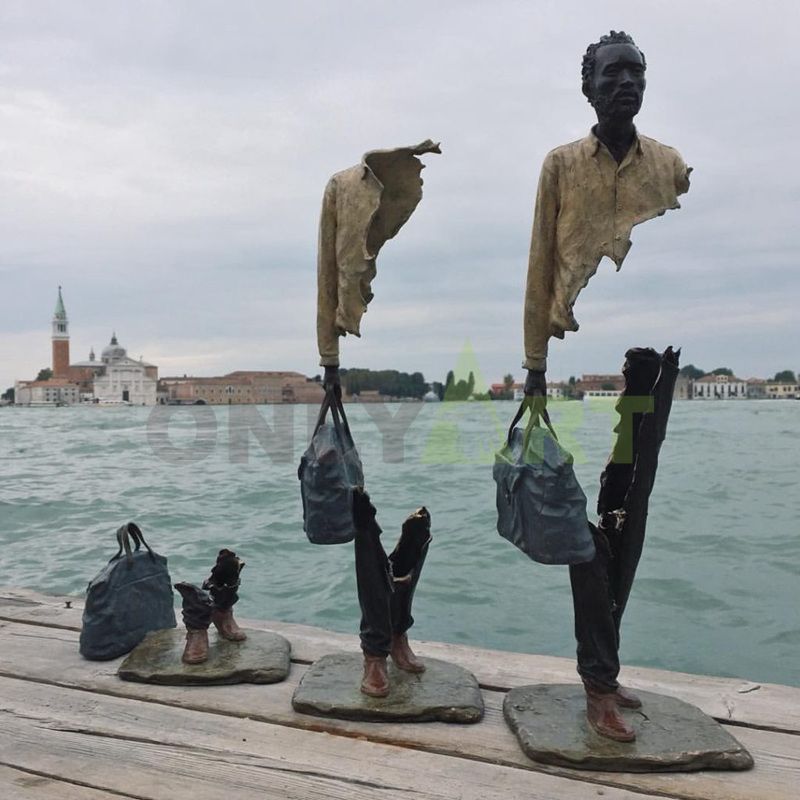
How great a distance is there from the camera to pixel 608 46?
7.57ft

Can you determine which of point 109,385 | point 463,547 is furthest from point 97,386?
point 463,547

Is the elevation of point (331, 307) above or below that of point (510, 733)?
above

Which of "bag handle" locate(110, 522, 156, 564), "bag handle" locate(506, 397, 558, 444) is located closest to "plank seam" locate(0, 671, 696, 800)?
"bag handle" locate(110, 522, 156, 564)

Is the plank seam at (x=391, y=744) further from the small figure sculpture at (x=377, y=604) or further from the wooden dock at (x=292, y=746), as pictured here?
the small figure sculpture at (x=377, y=604)

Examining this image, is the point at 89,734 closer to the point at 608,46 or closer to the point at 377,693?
the point at 377,693

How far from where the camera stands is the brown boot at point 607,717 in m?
2.46

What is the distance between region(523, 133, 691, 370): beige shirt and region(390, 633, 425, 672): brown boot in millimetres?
1413

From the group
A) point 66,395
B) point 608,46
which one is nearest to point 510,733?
point 608,46

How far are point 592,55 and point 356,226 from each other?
0.95m

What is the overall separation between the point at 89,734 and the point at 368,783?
3.38 ft

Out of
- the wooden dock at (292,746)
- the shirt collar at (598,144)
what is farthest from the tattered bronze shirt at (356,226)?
the wooden dock at (292,746)

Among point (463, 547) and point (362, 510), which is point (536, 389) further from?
point (463, 547)

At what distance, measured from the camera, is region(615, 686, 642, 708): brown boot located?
8.82 feet

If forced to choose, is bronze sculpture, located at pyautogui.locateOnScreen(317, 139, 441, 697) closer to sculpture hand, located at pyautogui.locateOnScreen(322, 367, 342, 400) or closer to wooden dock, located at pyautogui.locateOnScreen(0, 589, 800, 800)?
sculpture hand, located at pyautogui.locateOnScreen(322, 367, 342, 400)
